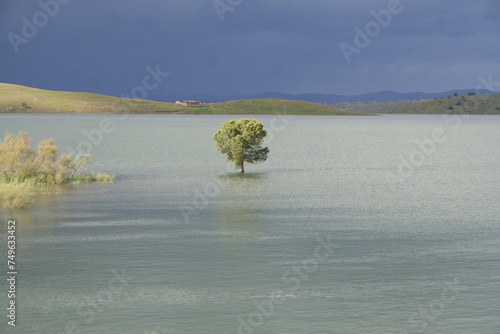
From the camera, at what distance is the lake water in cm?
2161

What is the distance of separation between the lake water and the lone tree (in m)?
5.86

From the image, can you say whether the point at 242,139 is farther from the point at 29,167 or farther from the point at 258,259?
the point at 258,259

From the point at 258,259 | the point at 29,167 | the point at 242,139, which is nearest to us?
the point at 258,259

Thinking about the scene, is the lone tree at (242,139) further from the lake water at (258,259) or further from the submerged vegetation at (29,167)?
the submerged vegetation at (29,167)

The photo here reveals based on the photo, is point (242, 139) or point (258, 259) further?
point (242, 139)

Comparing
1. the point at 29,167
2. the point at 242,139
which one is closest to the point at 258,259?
the point at 29,167

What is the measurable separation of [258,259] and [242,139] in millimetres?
32826

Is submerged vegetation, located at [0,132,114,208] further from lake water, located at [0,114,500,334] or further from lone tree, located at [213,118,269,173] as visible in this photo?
lone tree, located at [213,118,269,173]

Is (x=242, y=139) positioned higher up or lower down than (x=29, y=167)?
higher up

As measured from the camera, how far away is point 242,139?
6084 centimetres

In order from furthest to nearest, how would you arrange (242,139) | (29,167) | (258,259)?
1. (242,139)
2. (29,167)
3. (258,259)

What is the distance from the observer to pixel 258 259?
28625 millimetres

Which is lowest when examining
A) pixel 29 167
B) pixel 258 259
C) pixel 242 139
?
pixel 258 259

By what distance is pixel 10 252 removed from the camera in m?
29.8
